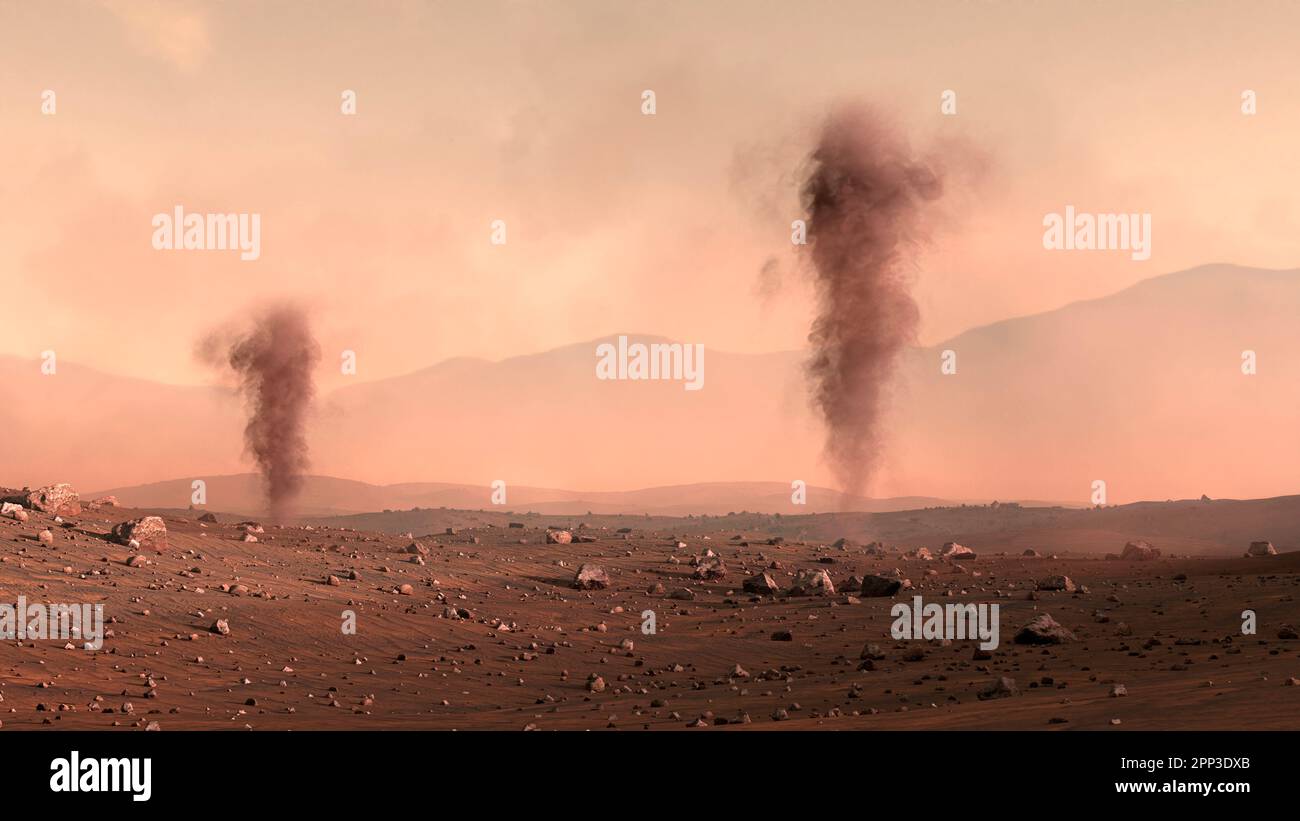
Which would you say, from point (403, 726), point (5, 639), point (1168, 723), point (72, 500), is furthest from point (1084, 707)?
point (72, 500)

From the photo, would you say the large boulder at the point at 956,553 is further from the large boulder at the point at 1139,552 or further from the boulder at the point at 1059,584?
the boulder at the point at 1059,584

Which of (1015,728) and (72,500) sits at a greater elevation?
(72,500)

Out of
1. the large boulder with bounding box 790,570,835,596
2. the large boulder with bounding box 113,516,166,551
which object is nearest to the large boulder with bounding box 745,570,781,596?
the large boulder with bounding box 790,570,835,596

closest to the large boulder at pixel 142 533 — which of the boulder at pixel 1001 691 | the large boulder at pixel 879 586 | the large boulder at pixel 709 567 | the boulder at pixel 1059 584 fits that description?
the large boulder at pixel 709 567

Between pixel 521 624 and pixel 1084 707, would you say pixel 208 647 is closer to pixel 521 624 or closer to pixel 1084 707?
pixel 521 624

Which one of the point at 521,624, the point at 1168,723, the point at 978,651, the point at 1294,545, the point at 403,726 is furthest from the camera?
the point at 1294,545

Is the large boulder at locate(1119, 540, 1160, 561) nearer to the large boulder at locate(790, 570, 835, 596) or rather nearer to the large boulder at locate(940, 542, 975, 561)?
the large boulder at locate(940, 542, 975, 561)
